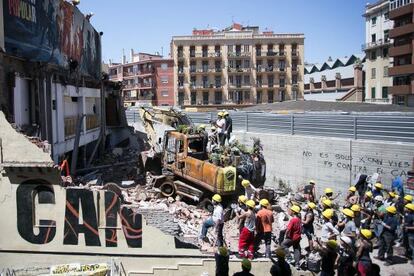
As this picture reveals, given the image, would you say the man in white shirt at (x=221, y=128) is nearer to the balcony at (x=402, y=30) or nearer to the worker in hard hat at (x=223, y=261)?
the worker in hard hat at (x=223, y=261)

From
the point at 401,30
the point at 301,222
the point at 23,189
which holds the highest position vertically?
the point at 401,30

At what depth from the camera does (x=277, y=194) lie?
17953mm

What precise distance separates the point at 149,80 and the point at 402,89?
131 feet

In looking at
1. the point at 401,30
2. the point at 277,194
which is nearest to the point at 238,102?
the point at 401,30

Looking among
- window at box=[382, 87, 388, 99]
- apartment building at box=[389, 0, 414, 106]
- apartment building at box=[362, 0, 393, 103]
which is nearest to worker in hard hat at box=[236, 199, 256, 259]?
apartment building at box=[389, 0, 414, 106]

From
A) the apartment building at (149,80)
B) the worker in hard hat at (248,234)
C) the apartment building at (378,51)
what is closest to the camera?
the worker in hard hat at (248,234)

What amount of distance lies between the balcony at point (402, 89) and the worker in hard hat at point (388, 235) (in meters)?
39.1

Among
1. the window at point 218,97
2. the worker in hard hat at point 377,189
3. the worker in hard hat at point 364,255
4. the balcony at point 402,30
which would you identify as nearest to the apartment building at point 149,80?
the window at point 218,97

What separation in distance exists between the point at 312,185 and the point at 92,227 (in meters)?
→ 8.32

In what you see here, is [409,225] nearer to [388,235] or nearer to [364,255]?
[388,235]

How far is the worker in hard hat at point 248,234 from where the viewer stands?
35.4 feet

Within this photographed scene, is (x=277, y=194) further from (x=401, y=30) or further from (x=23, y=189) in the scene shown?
(x=401, y=30)

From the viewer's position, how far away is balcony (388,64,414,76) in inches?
1801

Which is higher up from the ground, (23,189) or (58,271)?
(23,189)
